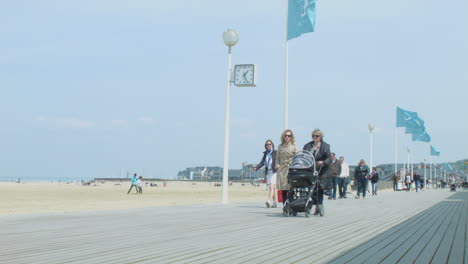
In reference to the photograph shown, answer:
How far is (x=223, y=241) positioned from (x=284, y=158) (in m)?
5.95

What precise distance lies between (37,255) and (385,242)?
3.98 meters

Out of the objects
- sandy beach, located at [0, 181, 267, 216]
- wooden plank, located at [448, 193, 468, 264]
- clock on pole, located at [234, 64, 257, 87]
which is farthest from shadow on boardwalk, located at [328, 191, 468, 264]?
clock on pole, located at [234, 64, 257, 87]

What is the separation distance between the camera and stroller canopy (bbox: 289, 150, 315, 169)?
10758mm

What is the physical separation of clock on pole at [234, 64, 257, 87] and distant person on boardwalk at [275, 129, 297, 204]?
18.5 feet

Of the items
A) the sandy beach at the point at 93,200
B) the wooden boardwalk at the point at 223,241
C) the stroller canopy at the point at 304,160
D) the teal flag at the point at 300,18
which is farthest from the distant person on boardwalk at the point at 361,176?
the wooden boardwalk at the point at 223,241

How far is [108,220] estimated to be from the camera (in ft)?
30.7

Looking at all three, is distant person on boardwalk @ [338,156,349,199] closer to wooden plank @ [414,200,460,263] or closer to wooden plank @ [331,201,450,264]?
wooden plank @ [414,200,460,263]

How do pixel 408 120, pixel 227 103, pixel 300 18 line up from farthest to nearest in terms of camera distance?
1. pixel 408 120
2. pixel 300 18
3. pixel 227 103

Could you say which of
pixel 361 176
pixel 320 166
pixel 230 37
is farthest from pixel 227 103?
pixel 361 176

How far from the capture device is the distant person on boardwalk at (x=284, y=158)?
1200cm

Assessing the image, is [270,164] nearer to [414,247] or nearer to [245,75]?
[245,75]

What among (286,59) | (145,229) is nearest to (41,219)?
(145,229)

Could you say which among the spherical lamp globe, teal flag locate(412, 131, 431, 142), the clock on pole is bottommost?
the clock on pole

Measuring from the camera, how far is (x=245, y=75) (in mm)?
17797
